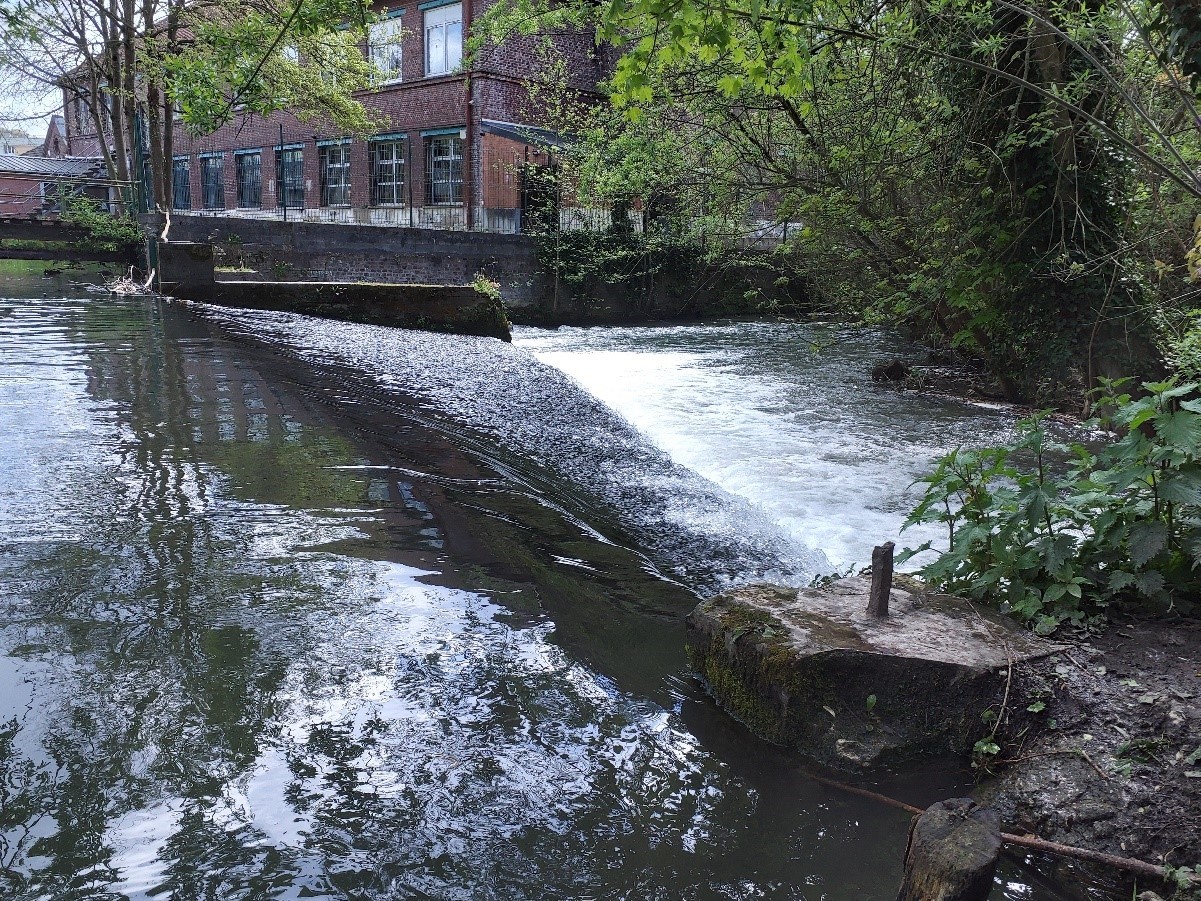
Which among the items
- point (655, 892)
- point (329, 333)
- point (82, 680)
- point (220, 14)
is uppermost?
point (220, 14)

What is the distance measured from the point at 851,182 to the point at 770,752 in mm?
7556

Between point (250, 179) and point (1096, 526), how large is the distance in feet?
111

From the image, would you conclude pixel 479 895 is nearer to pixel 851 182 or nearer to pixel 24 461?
pixel 24 461

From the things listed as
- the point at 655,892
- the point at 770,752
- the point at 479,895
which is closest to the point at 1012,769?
the point at 770,752

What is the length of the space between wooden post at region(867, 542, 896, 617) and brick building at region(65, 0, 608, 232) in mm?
19564

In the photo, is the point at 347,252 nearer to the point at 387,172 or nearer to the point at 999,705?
the point at 387,172

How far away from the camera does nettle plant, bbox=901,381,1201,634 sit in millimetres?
3244

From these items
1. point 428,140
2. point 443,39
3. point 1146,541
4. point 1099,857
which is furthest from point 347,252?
point 1099,857

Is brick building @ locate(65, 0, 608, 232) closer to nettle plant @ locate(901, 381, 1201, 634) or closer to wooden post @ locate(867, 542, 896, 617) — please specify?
nettle plant @ locate(901, 381, 1201, 634)

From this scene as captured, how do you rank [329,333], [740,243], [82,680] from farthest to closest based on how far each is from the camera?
[740,243], [329,333], [82,680]

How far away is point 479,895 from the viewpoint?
2.31 metres

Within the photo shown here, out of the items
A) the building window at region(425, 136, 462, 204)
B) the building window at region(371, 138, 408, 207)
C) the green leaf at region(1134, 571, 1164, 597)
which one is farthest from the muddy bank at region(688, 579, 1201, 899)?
the building window at region(371, 138, 408, 207)

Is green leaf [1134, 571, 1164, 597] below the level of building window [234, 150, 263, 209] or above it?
below

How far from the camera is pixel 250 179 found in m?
32.6
